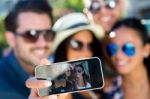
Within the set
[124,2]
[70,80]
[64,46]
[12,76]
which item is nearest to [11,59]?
[12,76]

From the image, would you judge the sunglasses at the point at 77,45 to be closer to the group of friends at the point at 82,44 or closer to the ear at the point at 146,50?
the group of friends at the point at 82,44

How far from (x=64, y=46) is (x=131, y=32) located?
0.39m

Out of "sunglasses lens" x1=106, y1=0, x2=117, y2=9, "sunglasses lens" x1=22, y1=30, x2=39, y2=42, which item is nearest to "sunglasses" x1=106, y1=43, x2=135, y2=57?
"sunglasses lens" x1=106, y1=0, x2=117, y2=9

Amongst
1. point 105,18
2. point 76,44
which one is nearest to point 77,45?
point 76,44

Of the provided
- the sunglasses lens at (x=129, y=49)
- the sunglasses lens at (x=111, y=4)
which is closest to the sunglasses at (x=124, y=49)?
the sunglasses lens at (x=129, y=49)

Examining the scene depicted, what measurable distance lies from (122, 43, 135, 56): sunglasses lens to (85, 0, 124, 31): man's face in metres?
0.14

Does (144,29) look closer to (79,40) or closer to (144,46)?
(144,46)

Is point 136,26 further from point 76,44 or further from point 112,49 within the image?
point 76,44

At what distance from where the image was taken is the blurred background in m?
2.06

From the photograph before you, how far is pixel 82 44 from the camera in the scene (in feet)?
7.20

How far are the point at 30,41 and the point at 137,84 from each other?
712 mm

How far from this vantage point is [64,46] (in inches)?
86.2

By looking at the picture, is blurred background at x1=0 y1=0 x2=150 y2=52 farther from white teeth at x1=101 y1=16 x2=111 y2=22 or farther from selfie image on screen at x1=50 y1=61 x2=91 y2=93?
selfie image on screen at x1=50 y1=61 x2=91 y2=93

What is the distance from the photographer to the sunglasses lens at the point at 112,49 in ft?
7.48
